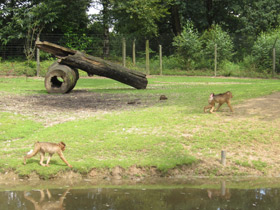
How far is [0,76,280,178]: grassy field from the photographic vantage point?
340 inches

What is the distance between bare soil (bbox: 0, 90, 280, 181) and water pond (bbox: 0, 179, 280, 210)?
45 cm

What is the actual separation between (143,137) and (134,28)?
2779 cm

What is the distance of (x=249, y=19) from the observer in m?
37.7

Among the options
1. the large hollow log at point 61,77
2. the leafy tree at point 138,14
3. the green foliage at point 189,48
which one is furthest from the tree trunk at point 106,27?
the large hollow log at point 61,77

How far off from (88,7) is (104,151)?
2798cm

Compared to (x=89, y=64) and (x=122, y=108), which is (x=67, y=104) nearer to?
(x=122, y=108)

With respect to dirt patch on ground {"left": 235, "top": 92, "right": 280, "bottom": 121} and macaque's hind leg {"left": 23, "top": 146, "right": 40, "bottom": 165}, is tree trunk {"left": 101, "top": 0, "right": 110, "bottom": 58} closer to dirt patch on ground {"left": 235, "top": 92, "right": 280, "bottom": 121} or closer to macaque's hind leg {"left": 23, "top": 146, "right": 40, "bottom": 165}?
dirt patch on ground {"left": 235, "top": 92, "right": 280, "bottom": 121}

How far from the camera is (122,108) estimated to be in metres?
13.9

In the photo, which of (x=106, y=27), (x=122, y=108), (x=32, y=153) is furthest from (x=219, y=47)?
(x=32, y=153)

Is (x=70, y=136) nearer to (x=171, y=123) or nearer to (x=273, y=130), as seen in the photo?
(x=171, y=123)

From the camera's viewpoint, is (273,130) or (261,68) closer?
(273,130)

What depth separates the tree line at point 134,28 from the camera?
31812 mm

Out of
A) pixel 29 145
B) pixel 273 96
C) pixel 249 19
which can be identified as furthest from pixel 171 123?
pixel 249 19

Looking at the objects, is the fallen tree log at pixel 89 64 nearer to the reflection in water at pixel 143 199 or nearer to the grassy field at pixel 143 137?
the grassy field at pixel 143 137
